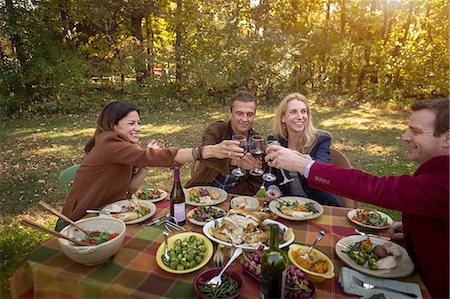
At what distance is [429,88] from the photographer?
44.2ft

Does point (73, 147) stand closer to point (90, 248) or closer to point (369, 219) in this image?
point (90, 248)

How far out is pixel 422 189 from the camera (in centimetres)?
164

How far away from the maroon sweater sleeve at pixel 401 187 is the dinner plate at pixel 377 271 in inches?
12.3

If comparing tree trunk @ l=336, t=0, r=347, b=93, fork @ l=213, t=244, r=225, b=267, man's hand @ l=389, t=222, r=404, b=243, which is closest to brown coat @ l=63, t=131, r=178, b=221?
fork @ l=213, t=244, r=225, b=267

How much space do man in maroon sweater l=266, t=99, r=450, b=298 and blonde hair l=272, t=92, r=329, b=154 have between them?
1.39m

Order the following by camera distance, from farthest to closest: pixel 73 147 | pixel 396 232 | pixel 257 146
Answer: pixel 73 147 < pixel 257 146 < pixel 396 232

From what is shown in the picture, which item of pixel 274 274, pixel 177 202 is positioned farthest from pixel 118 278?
pixel 274 274

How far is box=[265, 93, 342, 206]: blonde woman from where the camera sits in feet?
10.3

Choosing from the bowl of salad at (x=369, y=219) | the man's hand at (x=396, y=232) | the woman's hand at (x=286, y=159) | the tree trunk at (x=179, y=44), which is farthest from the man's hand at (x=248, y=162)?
the tree trunk at (x=179, y=44)

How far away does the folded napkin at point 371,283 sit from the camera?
4.90ft

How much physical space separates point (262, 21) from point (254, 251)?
1444cm

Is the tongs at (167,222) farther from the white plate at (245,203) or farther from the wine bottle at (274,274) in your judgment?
the wine bottle at (274,274)

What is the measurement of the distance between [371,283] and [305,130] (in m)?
2.05

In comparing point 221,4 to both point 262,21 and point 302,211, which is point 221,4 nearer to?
point 262,21
